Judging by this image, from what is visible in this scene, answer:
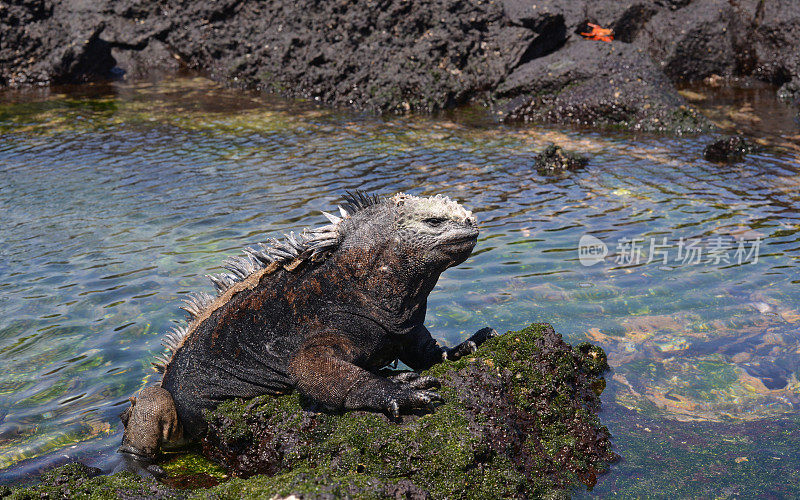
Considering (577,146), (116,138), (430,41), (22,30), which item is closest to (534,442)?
(577,146)

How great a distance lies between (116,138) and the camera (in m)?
12.4

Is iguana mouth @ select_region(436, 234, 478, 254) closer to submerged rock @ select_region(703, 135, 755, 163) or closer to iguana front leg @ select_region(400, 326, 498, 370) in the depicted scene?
iguana front leg @ select_region(400, 326, 498, 370)

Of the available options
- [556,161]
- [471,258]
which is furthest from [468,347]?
[556,161]

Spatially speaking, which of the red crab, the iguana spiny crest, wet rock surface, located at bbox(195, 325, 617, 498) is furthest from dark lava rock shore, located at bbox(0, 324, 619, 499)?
the red crab

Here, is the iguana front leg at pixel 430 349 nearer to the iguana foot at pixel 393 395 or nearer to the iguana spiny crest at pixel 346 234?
the iguana foot at pixel 393 395

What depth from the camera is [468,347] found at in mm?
4328

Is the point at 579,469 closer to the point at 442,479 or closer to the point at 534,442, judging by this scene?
the point at 534,442

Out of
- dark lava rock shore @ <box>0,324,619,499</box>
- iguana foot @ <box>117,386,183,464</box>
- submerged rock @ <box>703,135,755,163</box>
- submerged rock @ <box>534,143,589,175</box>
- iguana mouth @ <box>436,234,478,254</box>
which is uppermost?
iguana mouth @ <box>436,234,478,254</box>

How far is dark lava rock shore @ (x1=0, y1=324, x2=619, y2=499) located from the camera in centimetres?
347

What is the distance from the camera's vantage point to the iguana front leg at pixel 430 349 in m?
4.34

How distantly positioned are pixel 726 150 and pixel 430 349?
7.62 metres

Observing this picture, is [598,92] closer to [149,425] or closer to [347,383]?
[347,383]

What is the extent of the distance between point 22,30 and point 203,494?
1706 centimetres

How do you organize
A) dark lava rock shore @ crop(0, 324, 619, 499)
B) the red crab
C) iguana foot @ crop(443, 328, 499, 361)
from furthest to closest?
1. the red crab
2. iguana foot @ crop(443, 328, 499, 361)
3. dark lava rock shore @ crop(0, 324, 619, 499)
